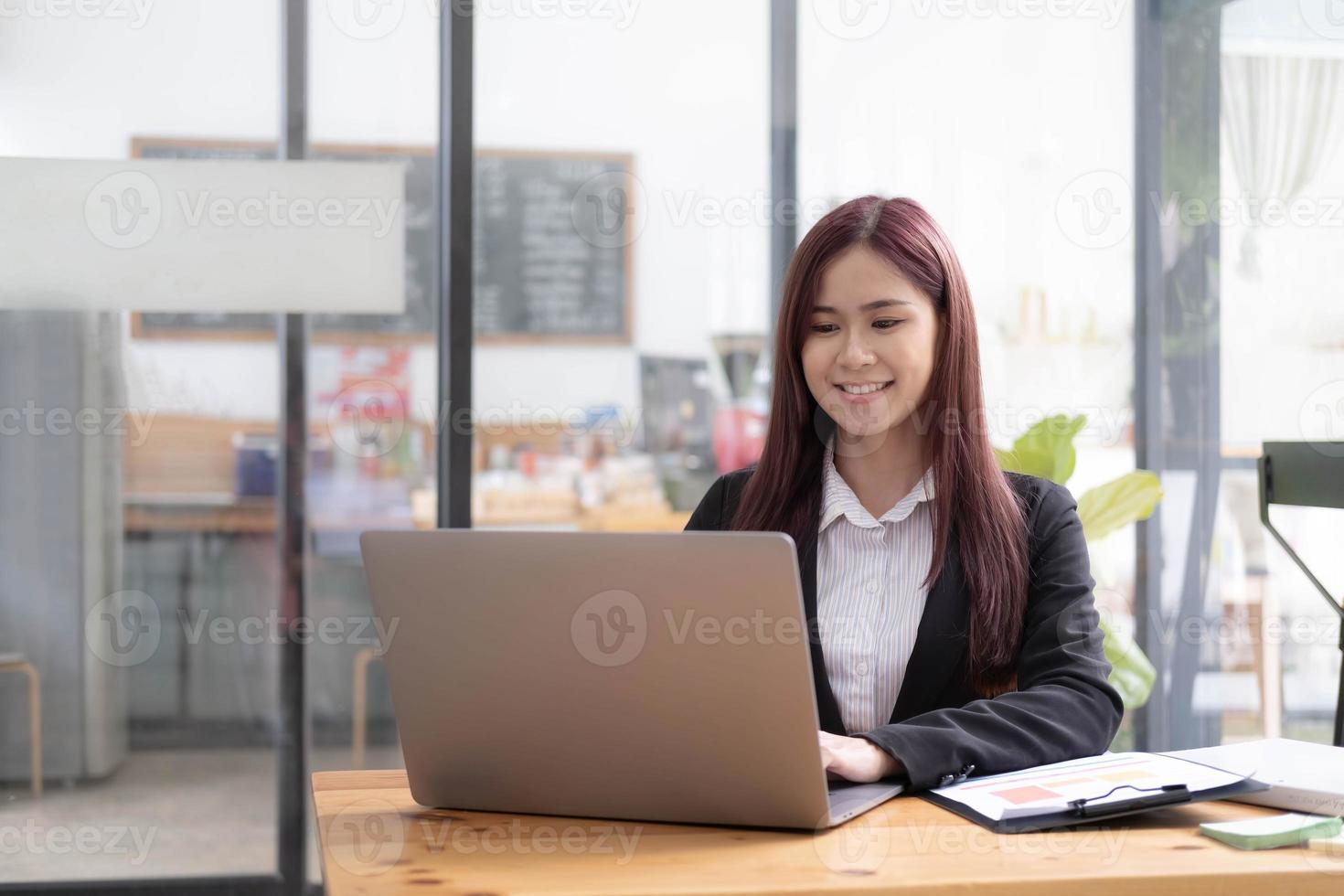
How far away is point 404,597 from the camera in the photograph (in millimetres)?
1086

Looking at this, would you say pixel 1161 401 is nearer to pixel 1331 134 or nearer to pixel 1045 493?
pixel 1331 134

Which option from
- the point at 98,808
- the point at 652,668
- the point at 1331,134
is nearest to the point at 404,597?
the point at 652,668

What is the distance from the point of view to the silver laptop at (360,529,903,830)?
3.31 feet

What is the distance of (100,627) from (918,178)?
2.30 m

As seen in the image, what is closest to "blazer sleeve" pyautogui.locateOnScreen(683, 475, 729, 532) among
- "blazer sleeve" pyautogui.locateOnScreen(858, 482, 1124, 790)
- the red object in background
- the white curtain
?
"blazer sleeve" pyautogui.locateOnScreen(858, 482, 1124, 790)

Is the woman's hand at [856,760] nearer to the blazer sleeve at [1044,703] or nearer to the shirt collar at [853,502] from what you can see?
the blazer sleeve at [1044,703]

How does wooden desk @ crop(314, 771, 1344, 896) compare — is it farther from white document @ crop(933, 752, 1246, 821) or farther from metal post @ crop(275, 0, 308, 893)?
metal post @ crop(275, 0, 308, 893)

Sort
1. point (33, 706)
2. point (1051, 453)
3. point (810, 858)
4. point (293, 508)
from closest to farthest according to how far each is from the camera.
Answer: point (810, 858) → point (1051, 453) → point (33, 706) → point (293, 508)

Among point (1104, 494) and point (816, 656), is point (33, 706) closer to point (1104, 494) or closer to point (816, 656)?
point (816, 656)

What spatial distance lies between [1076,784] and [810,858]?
0.32m

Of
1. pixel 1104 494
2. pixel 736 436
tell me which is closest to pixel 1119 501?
pixel 1104 494

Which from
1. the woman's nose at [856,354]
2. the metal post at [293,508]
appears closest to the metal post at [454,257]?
the metal post at [293,508]

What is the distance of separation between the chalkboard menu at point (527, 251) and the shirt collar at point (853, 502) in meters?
1.54

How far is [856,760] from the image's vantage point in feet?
3.93
